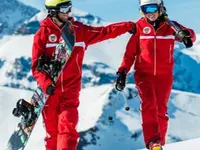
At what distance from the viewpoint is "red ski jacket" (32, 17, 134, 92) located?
284 inches

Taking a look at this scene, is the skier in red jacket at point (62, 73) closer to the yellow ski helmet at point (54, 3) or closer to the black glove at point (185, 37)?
the yellow ski helmet at point (54, 3)

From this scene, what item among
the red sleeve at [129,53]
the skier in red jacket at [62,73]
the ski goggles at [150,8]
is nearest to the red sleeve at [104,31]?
the skier in red jacket at [62,73]

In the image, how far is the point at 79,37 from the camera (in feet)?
24.1

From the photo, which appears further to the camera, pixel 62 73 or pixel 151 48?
pixel 151 48

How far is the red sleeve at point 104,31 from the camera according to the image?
7.42 meters

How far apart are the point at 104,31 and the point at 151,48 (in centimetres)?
78

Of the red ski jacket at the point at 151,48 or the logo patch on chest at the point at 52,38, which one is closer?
the logo patch on chest at the point at 52,38

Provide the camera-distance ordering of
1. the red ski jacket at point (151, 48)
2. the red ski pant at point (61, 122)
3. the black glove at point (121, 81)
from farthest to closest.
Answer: the red ski jacket at point (151, 48) → the black glove at point (121, 81) → the red ski pant at point (61, 122)

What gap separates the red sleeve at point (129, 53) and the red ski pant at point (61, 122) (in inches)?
41.8

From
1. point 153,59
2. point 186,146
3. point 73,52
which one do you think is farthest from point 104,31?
point 186,146

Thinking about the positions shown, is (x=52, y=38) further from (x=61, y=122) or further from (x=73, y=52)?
(x=61, y=122)

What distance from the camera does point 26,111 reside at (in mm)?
7398

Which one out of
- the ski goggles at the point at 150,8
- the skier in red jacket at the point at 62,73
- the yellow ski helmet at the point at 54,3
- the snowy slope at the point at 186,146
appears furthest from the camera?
the snowy slope at the point at 186,146

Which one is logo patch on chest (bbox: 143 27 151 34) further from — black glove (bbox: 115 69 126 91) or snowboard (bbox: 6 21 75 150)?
snowboard (bbox: 6 21 75 150)
